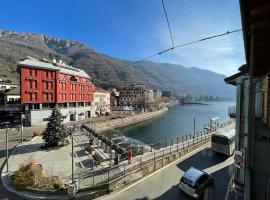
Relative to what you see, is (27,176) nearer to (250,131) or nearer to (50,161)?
(50,161)

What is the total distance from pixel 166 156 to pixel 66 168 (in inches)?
371

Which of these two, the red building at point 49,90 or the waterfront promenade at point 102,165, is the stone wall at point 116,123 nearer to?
the red building at point 49,90

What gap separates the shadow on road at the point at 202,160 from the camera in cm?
2025

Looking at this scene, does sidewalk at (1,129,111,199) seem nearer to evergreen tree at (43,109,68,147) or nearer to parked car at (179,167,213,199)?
evergreen tree at (43,109,68,147)

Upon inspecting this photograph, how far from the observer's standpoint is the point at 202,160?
875 inches

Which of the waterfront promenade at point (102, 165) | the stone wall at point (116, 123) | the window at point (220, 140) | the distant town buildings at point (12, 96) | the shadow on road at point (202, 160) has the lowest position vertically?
the stone wall at point (116, 123)

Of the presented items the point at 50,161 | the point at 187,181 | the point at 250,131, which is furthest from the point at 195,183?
the point at 50,161

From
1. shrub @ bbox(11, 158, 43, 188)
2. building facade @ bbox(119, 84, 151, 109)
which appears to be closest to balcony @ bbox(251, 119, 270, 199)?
shrub @ bbox(11, 158, 43, 188)

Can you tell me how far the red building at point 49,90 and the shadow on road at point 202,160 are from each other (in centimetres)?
3430

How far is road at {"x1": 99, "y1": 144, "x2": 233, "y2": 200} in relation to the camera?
14234 millimetres

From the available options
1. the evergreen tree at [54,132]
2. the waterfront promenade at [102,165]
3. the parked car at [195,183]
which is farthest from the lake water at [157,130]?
the parked car at [195,183]

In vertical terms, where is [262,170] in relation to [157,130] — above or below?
above

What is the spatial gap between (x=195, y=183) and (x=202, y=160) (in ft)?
28.3

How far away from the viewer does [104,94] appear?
87.2 metres
